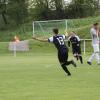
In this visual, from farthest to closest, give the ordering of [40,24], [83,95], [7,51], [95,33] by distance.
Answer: [40,24]
[7,51]
[95,33]
[83,95]

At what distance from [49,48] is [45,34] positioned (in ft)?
4.92

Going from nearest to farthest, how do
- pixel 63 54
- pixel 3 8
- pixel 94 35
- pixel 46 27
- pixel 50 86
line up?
pixel 50 86, pixel 63 54, pixel 94 35, pixel 46 27, pixel 3 8

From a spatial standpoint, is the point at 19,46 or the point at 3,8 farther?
the point at 3,8

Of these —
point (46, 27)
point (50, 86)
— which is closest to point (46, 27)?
point (46, 27)

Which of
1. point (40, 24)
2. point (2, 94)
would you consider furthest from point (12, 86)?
point (40, 24)

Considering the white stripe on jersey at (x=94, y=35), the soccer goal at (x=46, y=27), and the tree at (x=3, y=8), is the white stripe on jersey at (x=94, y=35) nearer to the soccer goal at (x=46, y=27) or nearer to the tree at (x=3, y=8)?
the soccer goal at (x=46, y=27)

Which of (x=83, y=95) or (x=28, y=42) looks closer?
(x=83, y=95)

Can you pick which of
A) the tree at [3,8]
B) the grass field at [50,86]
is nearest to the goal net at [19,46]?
the grass field at [50,86]

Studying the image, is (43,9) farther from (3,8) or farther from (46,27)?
(46,27)

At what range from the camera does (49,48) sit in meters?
48.3

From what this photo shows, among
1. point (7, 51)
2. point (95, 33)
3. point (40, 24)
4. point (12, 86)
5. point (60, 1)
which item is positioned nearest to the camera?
point (12, 86)

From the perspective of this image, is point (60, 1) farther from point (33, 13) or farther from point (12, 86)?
point (12, 86)

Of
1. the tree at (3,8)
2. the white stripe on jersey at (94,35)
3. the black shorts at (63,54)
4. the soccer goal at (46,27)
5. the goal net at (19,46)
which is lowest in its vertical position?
the tree at (3,8)

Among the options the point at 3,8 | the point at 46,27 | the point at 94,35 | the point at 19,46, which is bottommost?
the point at 3,8
